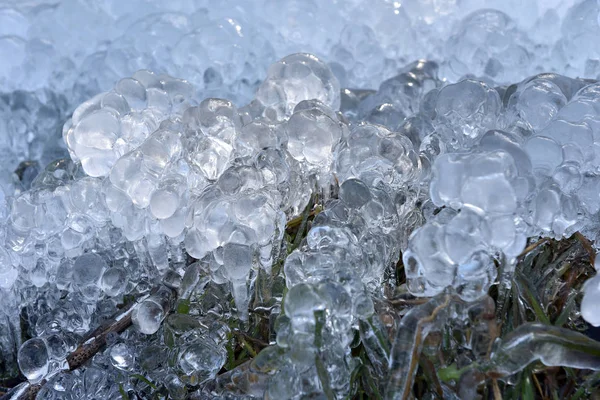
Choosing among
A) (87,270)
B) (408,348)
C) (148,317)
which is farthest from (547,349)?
(87,270)

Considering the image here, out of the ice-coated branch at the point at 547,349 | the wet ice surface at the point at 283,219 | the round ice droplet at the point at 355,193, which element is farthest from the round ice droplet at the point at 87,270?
the ice-coated branch at the point at 547,349

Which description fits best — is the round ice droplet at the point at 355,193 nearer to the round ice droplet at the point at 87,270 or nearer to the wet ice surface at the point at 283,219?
the wet ice surface at the point at 283,219

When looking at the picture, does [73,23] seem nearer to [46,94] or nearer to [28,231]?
[46,94]

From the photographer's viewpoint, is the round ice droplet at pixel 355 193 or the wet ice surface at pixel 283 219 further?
the round ice droplet at pixel 355 193

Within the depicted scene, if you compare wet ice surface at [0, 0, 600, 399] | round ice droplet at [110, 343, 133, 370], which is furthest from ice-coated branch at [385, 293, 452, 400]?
round ice droplet at [110, 343, 133, 370]

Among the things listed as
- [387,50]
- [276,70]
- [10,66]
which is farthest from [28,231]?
[387,50]

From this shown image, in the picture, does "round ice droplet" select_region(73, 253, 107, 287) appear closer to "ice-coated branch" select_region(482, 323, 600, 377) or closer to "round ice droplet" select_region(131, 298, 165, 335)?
"round ice droplet" select_region(131, 298, 165, 335)
